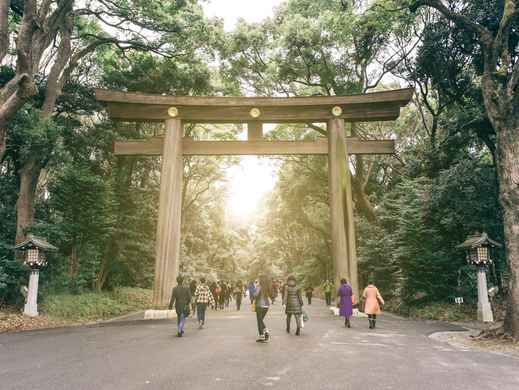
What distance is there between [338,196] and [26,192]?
38.4ft

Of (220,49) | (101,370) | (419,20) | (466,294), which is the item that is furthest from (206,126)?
(101,370)

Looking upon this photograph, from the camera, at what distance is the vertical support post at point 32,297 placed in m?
12.6

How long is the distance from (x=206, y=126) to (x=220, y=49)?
5.96m

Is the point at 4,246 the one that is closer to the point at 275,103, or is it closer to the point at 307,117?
the point at 275,103

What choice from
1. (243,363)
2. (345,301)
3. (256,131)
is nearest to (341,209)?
(345,301)

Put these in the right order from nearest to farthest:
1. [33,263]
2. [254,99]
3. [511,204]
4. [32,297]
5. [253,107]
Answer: [511,204]
[32,297]
[33,263]
[254,99]
[253,107]

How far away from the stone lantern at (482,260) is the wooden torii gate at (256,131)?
415cm

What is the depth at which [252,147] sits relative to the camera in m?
14.5

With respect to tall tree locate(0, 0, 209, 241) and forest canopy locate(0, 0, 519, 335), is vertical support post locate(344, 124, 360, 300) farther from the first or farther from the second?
tall tree locate(0, 0, 209, 241)

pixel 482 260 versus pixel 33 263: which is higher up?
pixel 482 260

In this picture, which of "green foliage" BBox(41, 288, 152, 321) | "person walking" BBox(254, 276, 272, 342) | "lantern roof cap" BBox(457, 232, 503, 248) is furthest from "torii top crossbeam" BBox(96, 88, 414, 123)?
"person walking" BBox(254, 276, 272, 342)

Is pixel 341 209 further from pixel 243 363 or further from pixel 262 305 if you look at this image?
pixel 243 363

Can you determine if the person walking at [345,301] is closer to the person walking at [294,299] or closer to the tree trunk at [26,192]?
the person walking at [294,299]

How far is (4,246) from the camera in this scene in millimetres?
13172
